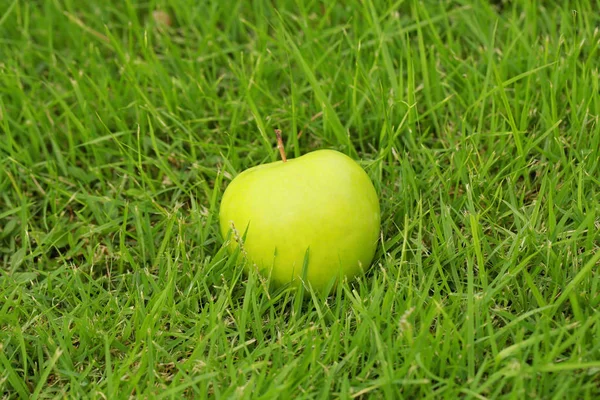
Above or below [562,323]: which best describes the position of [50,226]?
above

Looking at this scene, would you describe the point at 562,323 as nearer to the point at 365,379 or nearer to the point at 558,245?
the point at 558,245

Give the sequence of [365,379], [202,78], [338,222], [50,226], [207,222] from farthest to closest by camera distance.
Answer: [202,78] < [50,226] < [207,222] < [338,222] < [365,379]

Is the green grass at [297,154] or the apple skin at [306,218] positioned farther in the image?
the apple skin at [306,218]

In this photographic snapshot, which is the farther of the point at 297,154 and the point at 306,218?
the point at 297,154

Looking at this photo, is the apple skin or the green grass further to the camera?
the apple skin

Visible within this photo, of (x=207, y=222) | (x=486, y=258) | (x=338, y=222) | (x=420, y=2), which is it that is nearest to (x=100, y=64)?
(x=207, y=222)
